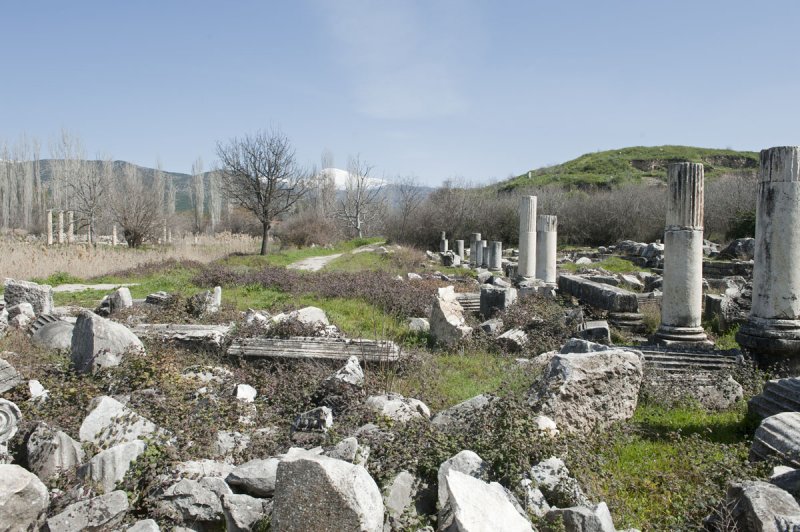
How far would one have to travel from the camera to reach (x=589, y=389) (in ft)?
19.2

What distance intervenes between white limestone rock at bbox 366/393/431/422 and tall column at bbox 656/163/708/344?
5436mm

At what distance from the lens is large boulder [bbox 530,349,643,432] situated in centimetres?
562

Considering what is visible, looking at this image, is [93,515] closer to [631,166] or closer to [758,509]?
[758,509]

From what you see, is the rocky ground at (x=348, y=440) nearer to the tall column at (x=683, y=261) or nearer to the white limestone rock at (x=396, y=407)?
the white limestone rock at (x=396, y=407)

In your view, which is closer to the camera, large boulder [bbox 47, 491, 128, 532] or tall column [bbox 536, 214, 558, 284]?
large boulder [bbox 47, 491, 128, 532]

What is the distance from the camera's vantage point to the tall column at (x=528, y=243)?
18859 millimetres

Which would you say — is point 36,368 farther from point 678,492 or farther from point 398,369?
point 678,492

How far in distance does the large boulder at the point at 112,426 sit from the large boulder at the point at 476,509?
2.42 metres

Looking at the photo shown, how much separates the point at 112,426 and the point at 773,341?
7.92 m

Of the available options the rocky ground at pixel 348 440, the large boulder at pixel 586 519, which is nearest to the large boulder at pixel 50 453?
the rocky ground at pixel 348 440

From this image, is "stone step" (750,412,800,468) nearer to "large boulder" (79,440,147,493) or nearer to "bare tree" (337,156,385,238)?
"large boulder" (79,440,147,493)

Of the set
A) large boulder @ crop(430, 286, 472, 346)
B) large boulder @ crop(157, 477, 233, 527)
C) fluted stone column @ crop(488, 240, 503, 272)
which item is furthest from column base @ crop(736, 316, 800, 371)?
fluted stone column @ crop(488, 240, 503, 272)

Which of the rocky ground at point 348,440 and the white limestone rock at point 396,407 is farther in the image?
the white limestone rock at point 396,407

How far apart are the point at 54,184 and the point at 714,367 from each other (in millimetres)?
59982
